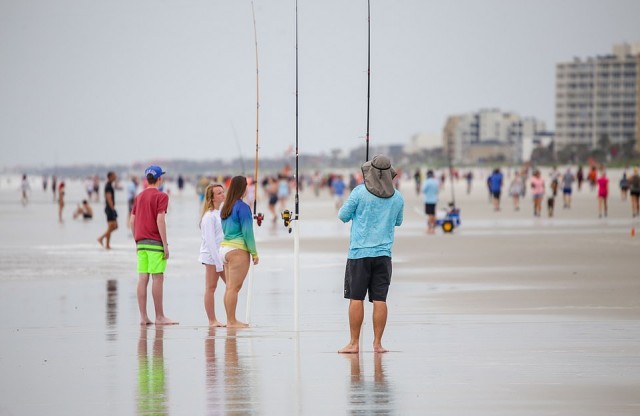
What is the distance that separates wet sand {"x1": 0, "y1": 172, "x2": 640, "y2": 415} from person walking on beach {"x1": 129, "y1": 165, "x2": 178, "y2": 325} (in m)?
0.29

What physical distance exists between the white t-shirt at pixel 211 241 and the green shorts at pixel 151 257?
416mm

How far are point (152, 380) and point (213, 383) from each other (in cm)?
48

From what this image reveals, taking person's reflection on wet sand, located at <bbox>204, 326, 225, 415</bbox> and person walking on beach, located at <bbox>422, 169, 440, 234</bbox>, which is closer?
person's reflection on wet sand, located at <bbox>204, 326, 225, 415</bbox>

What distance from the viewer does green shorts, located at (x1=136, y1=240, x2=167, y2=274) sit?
1245 cm

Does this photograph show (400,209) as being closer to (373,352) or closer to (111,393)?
(373,352)

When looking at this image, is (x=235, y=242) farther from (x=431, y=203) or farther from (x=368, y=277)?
(x=431, y=203)

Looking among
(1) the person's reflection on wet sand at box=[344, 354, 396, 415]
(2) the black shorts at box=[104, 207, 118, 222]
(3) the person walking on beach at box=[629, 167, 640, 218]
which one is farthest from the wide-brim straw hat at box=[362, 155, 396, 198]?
(3) the person walking on beach at box=[629, 167, 640, 218]

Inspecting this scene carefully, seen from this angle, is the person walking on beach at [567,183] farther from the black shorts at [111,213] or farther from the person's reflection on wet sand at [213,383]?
the person's reflection on wet sand at [213,383]

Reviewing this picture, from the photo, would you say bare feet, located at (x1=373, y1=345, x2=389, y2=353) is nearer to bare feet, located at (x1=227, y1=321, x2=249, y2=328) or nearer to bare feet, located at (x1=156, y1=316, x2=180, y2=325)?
bare feet, located at (x1=227, y1=321, x2=249, y2=328)

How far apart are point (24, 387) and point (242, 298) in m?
6.63

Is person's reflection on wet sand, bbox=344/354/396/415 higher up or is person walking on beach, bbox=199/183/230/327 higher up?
person walking on beach, bbox=199/183/230/327

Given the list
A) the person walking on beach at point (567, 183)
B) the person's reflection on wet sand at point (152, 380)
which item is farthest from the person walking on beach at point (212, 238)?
the person walking on beach at point (567, 183)

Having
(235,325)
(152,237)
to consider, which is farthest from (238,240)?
(152,237)

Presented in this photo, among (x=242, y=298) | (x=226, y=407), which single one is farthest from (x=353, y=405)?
(x=242, y=298)
